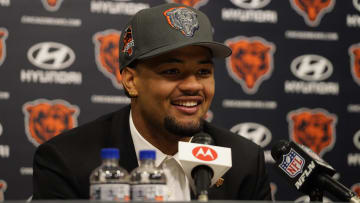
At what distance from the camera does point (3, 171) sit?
127 inches

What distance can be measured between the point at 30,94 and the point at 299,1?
1.66 meters

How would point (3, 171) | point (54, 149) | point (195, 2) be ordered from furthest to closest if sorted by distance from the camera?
point (195, 2)
point (3, 171)
point (54, 149)

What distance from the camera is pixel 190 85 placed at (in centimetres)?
217

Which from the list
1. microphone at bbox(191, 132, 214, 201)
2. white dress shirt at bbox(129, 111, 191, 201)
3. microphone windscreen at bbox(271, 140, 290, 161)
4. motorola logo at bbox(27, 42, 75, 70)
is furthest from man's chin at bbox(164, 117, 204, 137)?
motorola logo at bbox(27, 42, 75, 70)

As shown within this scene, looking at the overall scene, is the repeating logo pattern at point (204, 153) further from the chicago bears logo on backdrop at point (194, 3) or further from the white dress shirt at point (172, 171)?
the chicago bears logo on backdrop at point (194, 3)

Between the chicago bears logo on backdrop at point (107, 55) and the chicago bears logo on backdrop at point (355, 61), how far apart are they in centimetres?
139

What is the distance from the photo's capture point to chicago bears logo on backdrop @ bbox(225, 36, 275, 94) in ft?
11.7

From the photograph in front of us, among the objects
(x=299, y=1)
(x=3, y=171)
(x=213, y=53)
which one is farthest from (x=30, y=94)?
(x=299, y=1)

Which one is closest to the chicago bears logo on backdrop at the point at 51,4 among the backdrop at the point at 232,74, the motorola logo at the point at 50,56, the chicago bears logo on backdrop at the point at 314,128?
the backdrop at the point at 232,74

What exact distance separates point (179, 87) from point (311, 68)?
1.64m

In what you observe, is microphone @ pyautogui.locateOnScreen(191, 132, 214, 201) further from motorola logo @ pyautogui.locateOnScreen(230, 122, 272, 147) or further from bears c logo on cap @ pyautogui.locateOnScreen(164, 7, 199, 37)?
motorola logo @ pyautogui.locateOnScreen(230, 122, 272, 147)

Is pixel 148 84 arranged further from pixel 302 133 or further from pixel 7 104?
pixel 302 133

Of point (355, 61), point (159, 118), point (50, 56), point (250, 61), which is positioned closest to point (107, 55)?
point (50, 56)

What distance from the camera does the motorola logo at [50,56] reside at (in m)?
3.34
